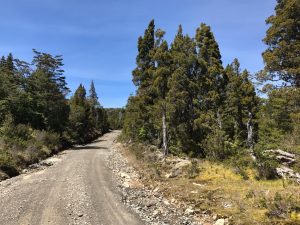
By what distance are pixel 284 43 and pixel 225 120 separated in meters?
12.9

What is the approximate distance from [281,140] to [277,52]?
6.30 m

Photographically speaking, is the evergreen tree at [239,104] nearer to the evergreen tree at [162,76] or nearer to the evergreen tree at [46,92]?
the evergreen tree at [162,76]

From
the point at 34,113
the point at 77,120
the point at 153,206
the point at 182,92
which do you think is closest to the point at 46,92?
the point at 34,113

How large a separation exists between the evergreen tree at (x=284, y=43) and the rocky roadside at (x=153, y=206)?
9.46 metres

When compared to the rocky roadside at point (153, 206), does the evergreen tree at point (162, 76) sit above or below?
above

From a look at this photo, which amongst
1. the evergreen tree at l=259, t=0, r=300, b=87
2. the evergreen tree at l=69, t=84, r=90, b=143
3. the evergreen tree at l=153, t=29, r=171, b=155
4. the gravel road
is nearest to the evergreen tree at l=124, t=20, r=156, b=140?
the evergreen tree at l=153, t=29, r=171, b=155

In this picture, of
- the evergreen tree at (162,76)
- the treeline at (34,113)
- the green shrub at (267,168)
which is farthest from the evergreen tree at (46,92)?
the green shrub at (267,168)

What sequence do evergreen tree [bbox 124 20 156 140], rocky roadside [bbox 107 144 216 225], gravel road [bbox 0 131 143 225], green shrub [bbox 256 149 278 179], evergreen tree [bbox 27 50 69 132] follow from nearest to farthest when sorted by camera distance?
gravel road [bbox 0 131 143 225]
rocky roadside [bbox 107 144 216 225]
green shrub [bbox 256 149 278 179]
evergreen tree [bbox 124 20 156 140]
evergreen tree [bbox 27 50 69 132]

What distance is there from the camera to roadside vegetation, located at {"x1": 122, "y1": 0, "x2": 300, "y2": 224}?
14359 mm

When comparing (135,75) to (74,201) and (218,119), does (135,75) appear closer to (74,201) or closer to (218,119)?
(218,119)

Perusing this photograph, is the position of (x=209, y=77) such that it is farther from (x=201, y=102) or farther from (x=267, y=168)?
(x=267, y=168)

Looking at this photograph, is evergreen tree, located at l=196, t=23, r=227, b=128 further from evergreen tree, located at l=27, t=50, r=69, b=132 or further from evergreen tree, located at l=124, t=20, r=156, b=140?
evergreen tree, located at l=27, t=50, r=69, b=132

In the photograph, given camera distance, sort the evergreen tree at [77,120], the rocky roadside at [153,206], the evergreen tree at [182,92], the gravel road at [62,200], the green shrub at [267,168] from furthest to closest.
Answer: the evergreen tree at [77,120] < the evergreen tree at [182,92] < the green shrub at [267,168] < the rocky roadside at [153,206] < the gravel road at [62,200]

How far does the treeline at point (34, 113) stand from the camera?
27.6 m
